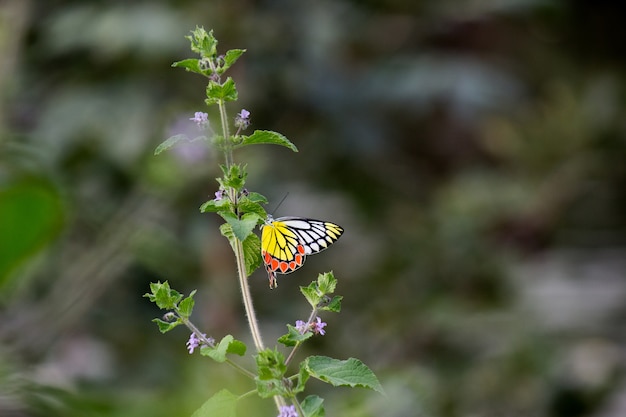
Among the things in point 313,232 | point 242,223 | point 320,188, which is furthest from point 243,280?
point 320,188

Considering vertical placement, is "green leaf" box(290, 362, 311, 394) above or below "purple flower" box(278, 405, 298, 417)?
above

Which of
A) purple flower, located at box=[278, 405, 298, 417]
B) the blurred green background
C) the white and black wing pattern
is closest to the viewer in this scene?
purple flower, located at box=[278, 405, 298, 417]

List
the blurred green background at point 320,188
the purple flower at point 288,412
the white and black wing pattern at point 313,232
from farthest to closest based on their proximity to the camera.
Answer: the blurred green background at point 320,188 < the white and black wing pattern at point 313,232 < the purple flower at point 288,412

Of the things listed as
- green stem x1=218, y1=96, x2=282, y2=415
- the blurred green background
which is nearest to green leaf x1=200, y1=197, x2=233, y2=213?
green stem x1=218, y1=96, x2=282, y2=415

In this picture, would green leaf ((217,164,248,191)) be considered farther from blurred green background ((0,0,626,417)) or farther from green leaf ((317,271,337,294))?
blurred green background ((0,0,626,417))

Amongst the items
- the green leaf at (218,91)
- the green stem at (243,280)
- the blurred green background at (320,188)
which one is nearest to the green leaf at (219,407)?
the green stem at (243,280)

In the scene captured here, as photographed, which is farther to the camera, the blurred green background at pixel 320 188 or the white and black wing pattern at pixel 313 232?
the blurred green background at pixel 320 188

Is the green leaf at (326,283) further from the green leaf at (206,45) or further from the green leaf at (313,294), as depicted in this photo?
the green leaf at (206,45)
